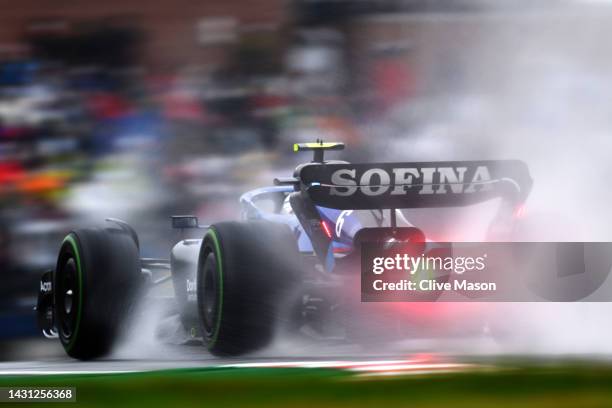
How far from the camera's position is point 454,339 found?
6.54 m

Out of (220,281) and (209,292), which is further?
(209,292)

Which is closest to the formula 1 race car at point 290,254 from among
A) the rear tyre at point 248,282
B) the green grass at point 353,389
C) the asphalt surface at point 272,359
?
the rear tyre at point 248,282

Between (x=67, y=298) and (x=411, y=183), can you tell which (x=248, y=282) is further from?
(x=67, y=298)

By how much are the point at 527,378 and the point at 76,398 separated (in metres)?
1.85

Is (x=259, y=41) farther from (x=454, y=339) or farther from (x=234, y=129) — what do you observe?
(x=454, y=339)

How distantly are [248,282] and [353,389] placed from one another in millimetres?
1530

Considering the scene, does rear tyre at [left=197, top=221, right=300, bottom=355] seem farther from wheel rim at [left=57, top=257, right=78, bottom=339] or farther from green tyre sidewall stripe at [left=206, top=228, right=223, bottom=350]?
wheel rim at [left=57, top=257, right=78, bottom=339]

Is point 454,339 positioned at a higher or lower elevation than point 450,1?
lower

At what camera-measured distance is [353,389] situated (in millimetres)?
4492

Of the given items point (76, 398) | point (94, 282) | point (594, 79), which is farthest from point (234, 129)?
point (76, 398)
